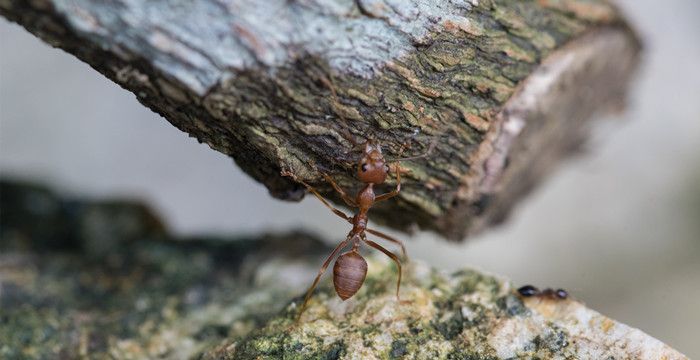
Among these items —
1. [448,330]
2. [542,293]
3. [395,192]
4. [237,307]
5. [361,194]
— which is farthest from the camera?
[237,307]

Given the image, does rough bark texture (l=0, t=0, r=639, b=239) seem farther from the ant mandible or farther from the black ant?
the black ant

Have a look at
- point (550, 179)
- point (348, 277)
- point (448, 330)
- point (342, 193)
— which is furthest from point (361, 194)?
point (550, 179)

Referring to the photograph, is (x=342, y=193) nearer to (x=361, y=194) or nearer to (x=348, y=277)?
(x=361, y=194)

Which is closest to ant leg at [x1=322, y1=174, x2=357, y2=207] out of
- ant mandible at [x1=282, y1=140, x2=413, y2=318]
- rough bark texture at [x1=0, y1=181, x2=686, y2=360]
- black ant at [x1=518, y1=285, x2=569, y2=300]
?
ant mandible at [x1=282, y1=140, x2=413, y2=318]

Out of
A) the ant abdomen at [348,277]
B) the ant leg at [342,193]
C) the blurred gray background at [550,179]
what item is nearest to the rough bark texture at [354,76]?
the ant leg at [342,193]

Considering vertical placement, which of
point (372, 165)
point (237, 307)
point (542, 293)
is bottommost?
point (237, 307)

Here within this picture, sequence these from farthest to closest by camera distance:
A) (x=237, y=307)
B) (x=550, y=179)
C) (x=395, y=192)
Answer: (x=550, y=179)
(x=237, y=307)
(x=395, y=192)

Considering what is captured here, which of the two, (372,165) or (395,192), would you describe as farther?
(395,192)

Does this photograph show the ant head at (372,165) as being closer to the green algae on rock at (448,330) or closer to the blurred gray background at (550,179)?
the green algae on rock at (448,330)
